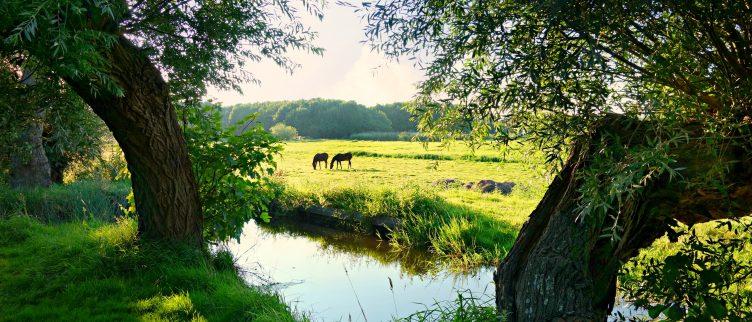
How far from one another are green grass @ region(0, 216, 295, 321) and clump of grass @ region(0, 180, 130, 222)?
2782 mm

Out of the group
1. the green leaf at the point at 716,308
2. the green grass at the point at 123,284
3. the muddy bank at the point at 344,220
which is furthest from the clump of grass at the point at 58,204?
the green leaf at the point at 716,308

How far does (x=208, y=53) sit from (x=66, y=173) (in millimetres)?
12663

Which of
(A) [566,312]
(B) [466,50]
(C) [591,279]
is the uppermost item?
(B) [466,50]

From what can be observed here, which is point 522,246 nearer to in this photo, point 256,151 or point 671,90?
point 671,90

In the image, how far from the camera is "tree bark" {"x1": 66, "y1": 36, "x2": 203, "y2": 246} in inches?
214

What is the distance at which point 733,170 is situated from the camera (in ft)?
10.4

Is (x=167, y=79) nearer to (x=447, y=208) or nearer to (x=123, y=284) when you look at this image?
(x=123, y=284)

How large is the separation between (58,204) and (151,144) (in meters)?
5.95

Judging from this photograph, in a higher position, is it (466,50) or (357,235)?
(466,50)

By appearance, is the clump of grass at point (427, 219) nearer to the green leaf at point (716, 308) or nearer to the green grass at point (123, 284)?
the green grass at point (123, 284)

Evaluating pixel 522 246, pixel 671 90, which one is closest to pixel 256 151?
pixel 522 246

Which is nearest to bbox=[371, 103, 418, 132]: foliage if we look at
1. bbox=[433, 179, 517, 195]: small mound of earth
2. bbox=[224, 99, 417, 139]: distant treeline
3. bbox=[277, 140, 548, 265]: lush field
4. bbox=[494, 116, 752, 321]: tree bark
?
bbox=[224, 99, 417, 139]: distant treeline

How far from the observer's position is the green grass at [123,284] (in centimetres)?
508

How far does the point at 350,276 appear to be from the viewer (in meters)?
9.36
